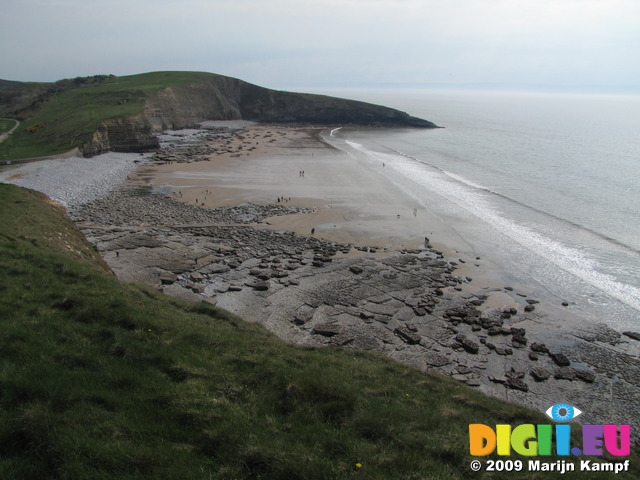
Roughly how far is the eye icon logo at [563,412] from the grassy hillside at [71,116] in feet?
209

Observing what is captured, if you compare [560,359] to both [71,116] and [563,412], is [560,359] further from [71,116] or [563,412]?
[71,116]

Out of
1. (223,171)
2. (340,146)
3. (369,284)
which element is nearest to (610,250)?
(369,284)

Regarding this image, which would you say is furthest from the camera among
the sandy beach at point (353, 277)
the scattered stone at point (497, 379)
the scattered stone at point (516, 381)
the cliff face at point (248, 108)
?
the cliff face at point (248, 108)

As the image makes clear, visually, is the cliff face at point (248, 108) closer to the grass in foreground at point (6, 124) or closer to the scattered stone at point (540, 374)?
the grass in foreground at point (6, 124)

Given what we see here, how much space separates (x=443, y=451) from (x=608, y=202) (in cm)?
5173

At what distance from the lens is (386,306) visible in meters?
23.4

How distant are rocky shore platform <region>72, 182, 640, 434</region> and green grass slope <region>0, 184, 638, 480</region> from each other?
542 centimetres

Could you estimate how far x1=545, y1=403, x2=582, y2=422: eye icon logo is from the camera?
1518 centimetres

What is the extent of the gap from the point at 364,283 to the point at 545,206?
31.8m

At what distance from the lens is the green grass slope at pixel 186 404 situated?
22.6 ft

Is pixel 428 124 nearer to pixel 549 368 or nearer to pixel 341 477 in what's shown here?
pixel 549 368

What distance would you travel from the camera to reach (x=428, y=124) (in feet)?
459

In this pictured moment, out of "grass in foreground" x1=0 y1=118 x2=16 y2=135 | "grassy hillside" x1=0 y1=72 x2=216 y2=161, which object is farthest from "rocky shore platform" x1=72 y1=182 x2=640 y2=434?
"grass in foreground" x1=0 y1=118 x2=16 y2=135

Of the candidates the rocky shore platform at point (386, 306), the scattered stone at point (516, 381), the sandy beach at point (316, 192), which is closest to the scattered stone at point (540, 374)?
the rocky shore platform at point (386, 306)
